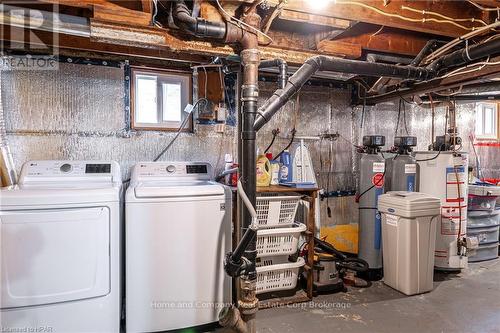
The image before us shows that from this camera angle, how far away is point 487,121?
4.52 metres

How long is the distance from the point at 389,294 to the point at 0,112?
362cm

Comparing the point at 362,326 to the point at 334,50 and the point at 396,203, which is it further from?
the point at 334,50

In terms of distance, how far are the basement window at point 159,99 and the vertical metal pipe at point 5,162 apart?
3.13 ft

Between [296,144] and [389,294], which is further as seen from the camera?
[296,144]

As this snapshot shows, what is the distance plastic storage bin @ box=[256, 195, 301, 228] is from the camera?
2619 mm

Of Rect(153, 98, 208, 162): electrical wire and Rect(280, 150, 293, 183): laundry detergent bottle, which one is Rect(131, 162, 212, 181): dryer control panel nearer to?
Rect(153, 98, 208, 162): electrical wire

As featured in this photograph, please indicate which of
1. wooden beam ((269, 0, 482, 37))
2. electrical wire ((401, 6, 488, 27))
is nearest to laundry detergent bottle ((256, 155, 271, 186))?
wooden beam ((269, 0, 482, 37))

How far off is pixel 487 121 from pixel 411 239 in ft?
9.94

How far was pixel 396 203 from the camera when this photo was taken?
111 inches

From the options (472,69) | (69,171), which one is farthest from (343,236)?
(69,171)

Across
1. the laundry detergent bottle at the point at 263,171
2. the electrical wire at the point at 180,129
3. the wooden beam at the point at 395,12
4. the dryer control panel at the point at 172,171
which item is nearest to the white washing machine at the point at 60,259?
the dryer control panel at the point at 172,171

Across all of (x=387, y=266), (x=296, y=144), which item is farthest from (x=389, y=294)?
(x=296, y=144)

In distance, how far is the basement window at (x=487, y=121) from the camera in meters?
4.44

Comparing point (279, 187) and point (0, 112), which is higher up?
point (0, 112)
